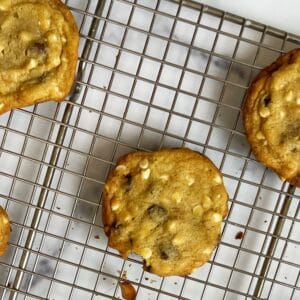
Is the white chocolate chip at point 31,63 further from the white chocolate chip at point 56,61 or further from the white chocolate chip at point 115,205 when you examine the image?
the white chocolate chip at point 115,205

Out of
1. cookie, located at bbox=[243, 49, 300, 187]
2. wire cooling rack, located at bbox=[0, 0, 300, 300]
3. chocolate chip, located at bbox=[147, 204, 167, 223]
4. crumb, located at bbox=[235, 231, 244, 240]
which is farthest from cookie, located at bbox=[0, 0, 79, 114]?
crumb, located at bbox=[235, 231, 244, 240]

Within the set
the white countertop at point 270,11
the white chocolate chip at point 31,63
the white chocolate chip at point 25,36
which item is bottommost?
the white chocolate chip at point 31,63

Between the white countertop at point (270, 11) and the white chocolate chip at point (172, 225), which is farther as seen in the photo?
the white countertop at point (270, 11)

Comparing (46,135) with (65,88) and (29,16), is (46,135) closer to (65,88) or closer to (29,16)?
(65,88)

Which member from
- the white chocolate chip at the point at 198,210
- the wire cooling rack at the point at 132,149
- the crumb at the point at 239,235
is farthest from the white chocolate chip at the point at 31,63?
the crumb at the point at 239,235

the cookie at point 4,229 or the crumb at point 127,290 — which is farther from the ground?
the cookie at point 4,229
